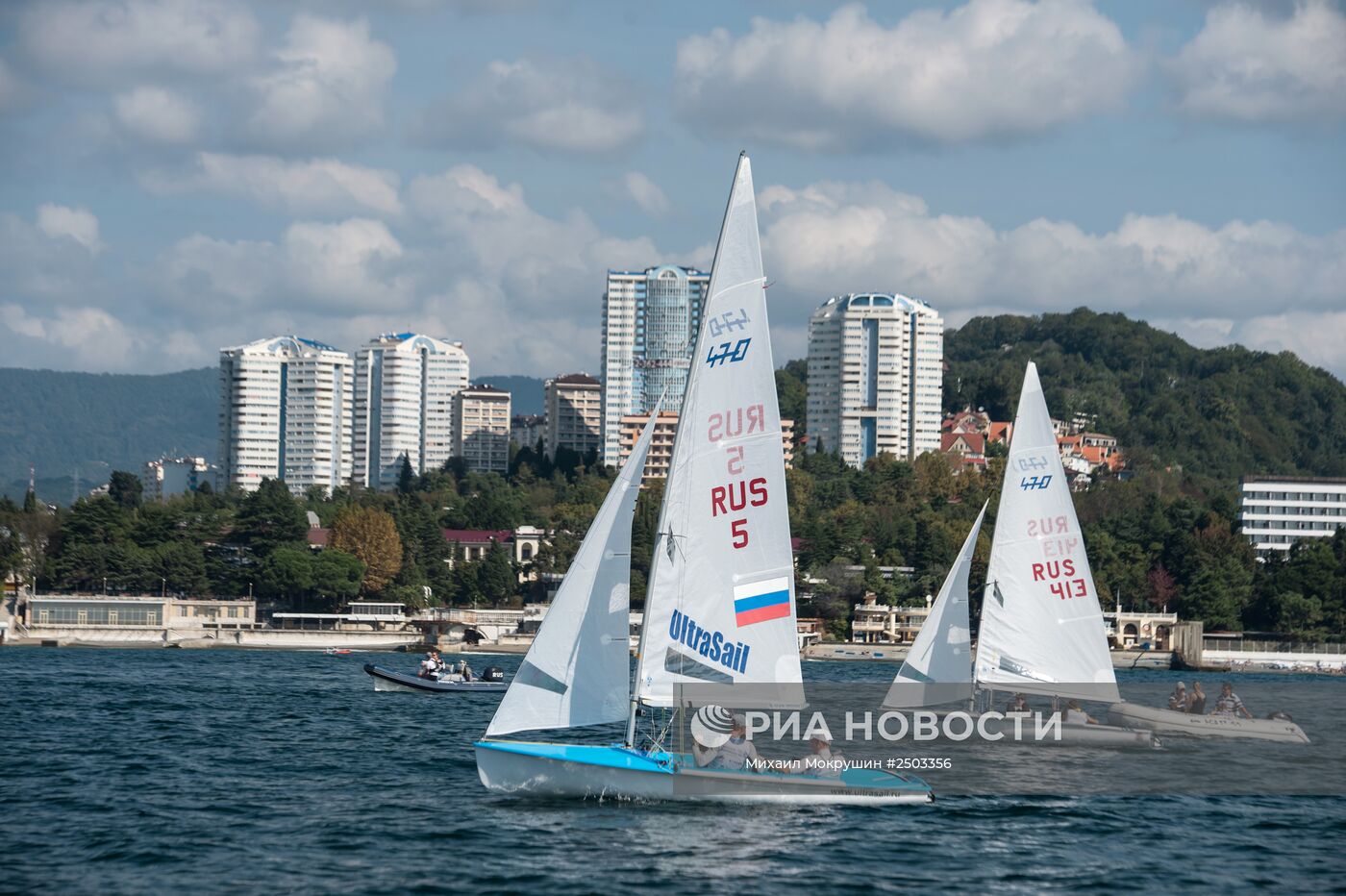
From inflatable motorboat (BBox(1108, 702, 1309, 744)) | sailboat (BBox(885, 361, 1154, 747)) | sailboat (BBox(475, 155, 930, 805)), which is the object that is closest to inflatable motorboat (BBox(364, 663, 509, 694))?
sailboat (BBox(885, 361, 1154, 747))

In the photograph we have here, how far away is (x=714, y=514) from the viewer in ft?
107

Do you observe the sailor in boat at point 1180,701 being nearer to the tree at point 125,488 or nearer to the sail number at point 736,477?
the sail number at point 736,477

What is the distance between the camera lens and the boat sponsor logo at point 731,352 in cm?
3198

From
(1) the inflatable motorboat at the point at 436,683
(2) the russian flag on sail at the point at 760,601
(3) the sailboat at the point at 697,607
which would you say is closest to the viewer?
(3) the sailboat at the point at 697,607

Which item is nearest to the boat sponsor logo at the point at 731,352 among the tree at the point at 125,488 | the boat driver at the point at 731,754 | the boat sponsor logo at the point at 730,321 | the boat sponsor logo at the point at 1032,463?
the boat sponsor logo at the point at 730,321

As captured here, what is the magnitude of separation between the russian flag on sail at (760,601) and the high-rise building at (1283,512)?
507ft

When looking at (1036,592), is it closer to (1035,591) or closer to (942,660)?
(1035,591)

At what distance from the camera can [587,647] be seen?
33.4 metres

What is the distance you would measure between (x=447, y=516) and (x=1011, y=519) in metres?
145

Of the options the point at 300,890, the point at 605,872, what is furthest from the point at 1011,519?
the point at 300,890

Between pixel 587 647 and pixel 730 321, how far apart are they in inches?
283

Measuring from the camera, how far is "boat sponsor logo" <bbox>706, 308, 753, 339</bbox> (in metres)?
31.9

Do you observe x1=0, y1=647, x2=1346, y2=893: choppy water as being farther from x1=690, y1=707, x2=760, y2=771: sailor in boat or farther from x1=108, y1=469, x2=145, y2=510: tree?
x1=108, y1=469, x2=145, y2=510: tree

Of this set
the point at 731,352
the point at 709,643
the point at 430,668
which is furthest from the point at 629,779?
the point at 430,668
